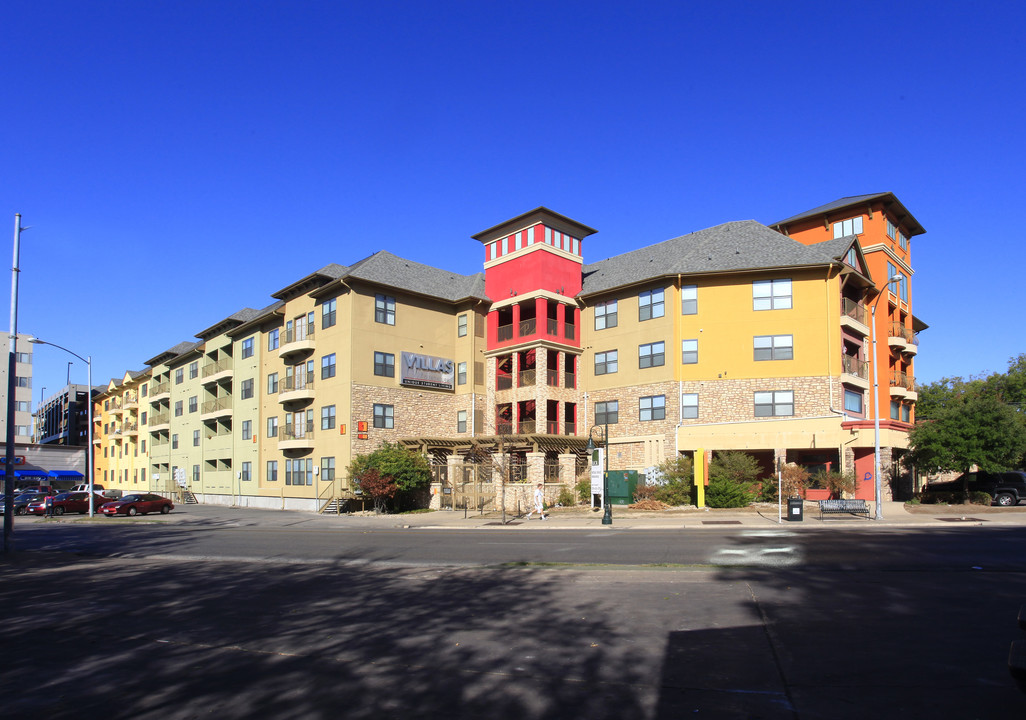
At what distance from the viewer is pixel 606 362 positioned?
46219 mm

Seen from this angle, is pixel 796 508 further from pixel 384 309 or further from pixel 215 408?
pixel 215 408

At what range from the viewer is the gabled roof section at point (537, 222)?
153ft

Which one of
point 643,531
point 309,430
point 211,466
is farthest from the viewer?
point 211,466

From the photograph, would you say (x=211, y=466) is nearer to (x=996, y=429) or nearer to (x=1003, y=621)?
(x=996, y=429)

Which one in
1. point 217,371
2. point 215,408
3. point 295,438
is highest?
point 217,371

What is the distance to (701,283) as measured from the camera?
139 feet

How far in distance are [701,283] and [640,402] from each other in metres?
7.93

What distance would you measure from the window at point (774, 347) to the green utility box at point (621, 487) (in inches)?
396

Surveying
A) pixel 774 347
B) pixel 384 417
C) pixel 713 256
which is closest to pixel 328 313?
pixel 384 417

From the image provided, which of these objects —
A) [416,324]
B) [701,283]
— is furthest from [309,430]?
[701,283]

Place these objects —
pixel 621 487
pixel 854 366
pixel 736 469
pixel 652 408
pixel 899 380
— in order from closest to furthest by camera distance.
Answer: pixel 736 469 < pixel 621 487 < pixel 854 366 < pixel 652 408 < pixel 899 380

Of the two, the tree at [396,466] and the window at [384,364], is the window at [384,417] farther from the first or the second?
the tree at [396,466]

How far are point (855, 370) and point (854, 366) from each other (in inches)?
10.7

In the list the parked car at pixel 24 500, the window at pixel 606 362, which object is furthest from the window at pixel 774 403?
the parked car at pixel 24 500
